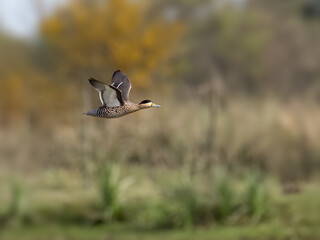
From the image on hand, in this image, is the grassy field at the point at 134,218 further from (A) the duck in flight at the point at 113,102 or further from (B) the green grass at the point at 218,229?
(A) the duck in flight at the point at 113,102

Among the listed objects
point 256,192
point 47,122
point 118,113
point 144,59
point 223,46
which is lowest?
point 118,113

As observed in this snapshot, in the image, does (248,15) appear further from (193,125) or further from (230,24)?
(193,125)

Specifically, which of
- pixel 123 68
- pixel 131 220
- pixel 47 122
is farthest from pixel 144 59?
pixel 47 122

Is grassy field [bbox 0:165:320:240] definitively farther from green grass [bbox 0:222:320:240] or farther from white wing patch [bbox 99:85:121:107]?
white wing patch [bbox 99:85:121:107]

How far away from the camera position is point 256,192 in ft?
25.6

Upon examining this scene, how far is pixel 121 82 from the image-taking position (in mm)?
790

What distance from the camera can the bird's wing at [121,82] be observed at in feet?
2.51

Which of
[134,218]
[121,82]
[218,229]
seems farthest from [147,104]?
[134,218]

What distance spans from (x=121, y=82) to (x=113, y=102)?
0.07 meters

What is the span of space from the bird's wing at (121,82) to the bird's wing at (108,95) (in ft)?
0.07

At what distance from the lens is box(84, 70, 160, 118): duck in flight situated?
0.72m

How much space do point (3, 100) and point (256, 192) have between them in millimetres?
7375

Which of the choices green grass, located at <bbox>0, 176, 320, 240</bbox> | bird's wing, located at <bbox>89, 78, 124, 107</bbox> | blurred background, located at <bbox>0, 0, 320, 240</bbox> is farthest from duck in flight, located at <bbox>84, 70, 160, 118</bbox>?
green grass, located at <bbox>0, 176, 320, 240</bbox>

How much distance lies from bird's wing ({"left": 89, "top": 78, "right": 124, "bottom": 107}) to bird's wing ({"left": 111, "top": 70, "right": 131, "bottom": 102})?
20mm
